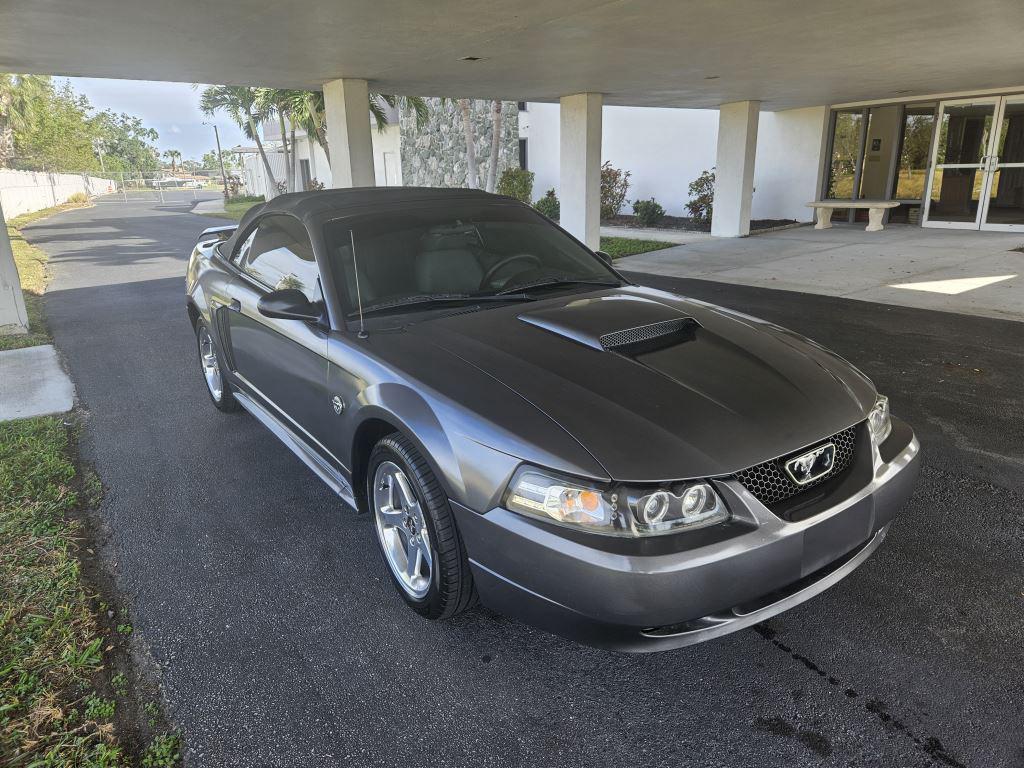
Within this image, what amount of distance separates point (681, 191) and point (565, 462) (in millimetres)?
18867

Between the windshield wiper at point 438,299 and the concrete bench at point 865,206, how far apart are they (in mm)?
14377

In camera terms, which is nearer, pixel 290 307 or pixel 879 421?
pixel 879 421

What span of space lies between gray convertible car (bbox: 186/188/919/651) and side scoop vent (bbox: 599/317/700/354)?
0.01m

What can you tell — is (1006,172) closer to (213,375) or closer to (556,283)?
(556,283)

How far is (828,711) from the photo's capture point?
2.21m

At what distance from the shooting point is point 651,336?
2.83 metres

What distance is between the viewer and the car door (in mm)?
3156

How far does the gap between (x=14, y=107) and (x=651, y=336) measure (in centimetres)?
4954

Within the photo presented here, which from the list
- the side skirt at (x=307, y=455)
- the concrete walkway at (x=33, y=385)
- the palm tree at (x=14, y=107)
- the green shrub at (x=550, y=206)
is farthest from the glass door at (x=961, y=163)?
the palm tree at (x=14, y=107)

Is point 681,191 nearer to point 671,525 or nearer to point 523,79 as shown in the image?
point 523,79

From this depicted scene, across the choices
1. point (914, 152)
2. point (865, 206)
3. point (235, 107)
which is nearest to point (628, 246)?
point (865, 206)

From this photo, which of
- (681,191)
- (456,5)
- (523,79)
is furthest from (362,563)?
(681,191)

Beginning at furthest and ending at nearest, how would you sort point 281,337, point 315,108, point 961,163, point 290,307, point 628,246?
point 315,108 → point 961,163 → point 628,246 → point 281,337 → point 290,307

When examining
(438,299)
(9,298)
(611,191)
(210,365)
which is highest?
(611,191)
